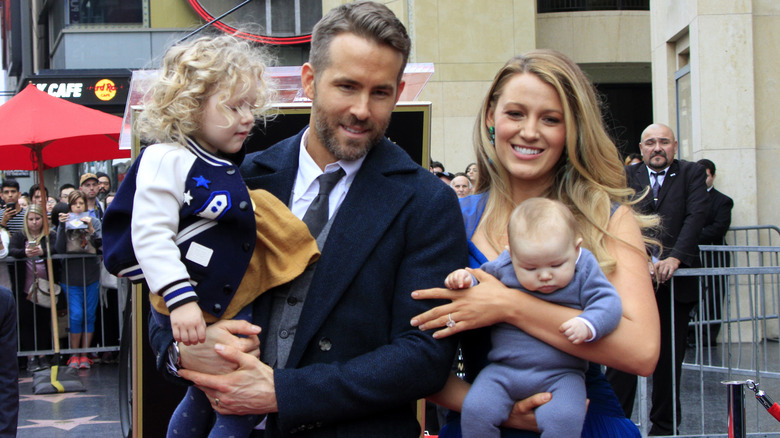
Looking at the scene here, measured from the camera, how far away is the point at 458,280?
249cm

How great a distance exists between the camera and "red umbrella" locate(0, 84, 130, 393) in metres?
8.99

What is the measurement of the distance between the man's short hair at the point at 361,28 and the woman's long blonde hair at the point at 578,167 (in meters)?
0.56

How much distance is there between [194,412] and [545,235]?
1.33 m

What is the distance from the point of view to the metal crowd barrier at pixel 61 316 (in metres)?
10.6

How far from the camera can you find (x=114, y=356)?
11.3 m

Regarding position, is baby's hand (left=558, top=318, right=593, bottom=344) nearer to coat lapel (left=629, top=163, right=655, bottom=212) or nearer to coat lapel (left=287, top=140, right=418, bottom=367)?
coat lapel (left=287, top=140, right=418, bottom=367)

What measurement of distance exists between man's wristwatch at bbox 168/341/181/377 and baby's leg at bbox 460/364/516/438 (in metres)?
0.93

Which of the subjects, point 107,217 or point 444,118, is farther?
point 444,118

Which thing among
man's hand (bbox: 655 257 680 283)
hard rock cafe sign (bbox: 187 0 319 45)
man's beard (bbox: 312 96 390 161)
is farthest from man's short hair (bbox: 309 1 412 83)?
hard rock cafe sign (bbox: 187 0 319 45)

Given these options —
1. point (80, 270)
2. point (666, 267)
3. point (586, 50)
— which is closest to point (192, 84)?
point (666, 267)

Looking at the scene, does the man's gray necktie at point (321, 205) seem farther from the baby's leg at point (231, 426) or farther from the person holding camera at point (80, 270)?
the person holding camera at point (80, 270)

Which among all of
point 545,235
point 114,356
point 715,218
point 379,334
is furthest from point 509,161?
point 114,356

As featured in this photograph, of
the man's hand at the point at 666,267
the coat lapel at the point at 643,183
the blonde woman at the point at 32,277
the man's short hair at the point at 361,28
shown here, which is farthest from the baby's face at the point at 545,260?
the blonde woman at the point at 32,277

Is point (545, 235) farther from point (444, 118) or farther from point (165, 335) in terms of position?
point (444, 118)
